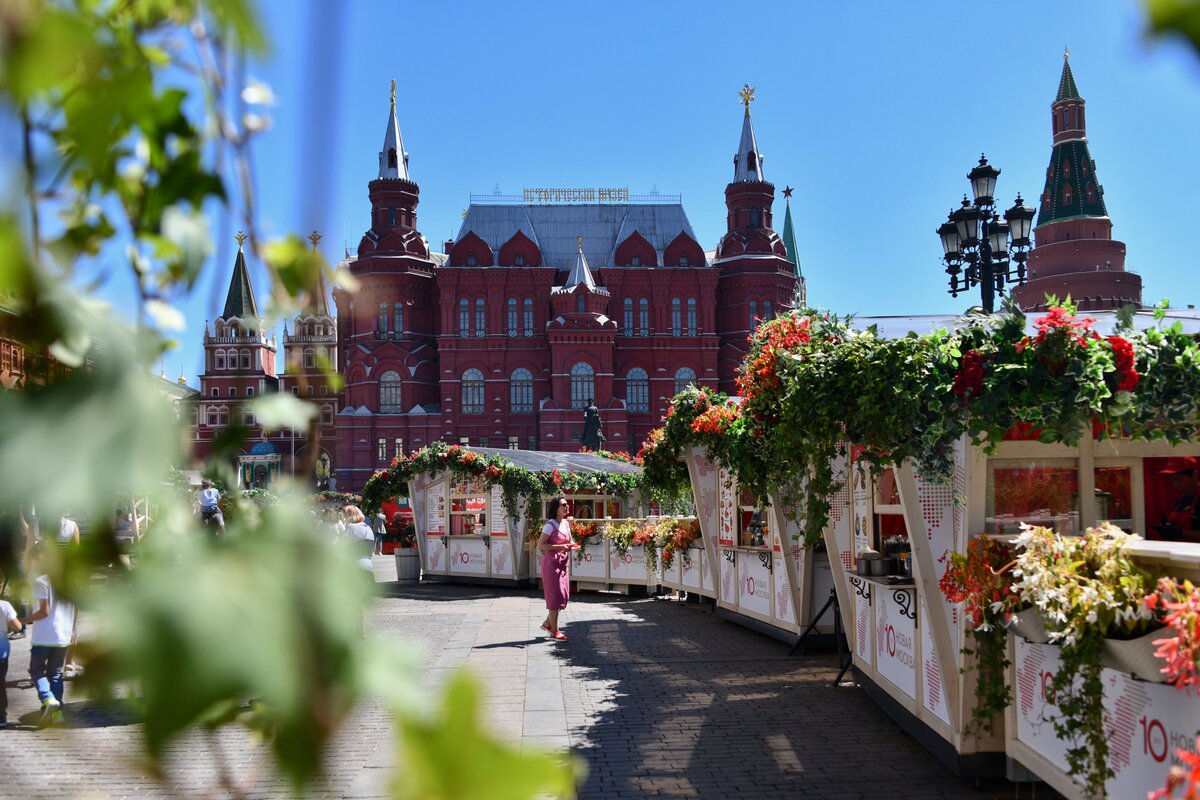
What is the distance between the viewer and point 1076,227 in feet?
198

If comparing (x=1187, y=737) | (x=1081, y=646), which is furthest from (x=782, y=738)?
(x=1187, y=737)

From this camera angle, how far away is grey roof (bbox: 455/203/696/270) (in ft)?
203

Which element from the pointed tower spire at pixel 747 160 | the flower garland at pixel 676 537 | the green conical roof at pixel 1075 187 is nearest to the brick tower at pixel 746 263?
the pointed tower spire at pixel 747 160

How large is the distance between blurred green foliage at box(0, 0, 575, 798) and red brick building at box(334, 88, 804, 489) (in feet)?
178

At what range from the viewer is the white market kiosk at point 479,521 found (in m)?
19.6

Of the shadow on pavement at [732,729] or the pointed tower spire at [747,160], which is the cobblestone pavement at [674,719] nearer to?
the shadow on pavement at [732,729]

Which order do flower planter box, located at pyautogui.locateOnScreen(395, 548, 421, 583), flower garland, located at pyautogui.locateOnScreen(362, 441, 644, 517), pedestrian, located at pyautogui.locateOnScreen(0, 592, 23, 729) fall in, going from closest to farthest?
pedestrian, located at pyautogui.locateOnScreen(0, 592, 23, 729) → flower garland, located at pyautogui.locateOnScreen(362, 441, 644, 517) → flower planter box, located at pyautogui.locateOnScreen(395, 548, 421, 583)

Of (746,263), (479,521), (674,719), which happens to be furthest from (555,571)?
(746,263)

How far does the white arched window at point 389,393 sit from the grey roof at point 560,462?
117 feet

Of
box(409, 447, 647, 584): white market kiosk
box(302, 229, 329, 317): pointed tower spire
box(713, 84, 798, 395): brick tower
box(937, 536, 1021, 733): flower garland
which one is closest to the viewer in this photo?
box(302, 229, 329, 317): pointed tower spire

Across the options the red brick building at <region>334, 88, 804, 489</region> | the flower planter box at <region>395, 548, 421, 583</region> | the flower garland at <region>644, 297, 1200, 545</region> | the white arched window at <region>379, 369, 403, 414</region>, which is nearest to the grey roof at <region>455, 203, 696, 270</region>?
the red brick building at <region>334, 88, 804, 489</region>

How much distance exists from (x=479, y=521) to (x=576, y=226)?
45.1 metres

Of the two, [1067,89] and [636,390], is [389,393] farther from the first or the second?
[1067,89]

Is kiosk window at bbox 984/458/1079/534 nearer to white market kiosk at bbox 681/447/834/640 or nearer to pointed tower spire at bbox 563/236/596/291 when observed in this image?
white market kiosk at bbox 681/447/834/640
